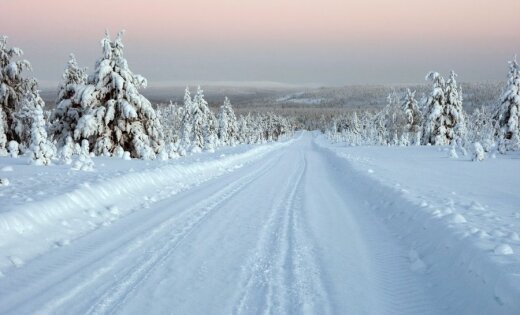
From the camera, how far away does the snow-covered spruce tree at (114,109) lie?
22375 millimetres

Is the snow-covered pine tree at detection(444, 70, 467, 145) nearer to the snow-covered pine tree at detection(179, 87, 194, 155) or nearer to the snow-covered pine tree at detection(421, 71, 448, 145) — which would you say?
the snow-covered pine tree at detection(421, 71, 448, 145)

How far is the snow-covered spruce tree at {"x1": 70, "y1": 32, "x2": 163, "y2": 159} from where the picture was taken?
73.4 ft

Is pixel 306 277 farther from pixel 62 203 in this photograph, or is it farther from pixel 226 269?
pixel 62 203

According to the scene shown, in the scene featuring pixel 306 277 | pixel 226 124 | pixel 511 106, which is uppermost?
pixel 511 106

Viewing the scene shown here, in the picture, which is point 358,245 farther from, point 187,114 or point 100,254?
point 187,114

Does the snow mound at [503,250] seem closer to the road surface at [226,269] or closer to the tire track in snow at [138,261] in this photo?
the road surface at [226,269]

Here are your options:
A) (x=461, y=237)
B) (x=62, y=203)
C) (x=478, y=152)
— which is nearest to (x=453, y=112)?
(x=478, y=152)

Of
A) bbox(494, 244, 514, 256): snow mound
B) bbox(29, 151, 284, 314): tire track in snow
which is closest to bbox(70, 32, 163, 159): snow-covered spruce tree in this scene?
bbox(29, 151, 284, 314): tire track in snow

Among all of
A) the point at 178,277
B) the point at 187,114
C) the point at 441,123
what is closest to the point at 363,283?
the point at 178,277

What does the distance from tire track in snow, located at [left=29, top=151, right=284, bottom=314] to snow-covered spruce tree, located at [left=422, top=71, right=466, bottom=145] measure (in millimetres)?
40506

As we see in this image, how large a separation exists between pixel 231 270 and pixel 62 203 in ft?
14.9

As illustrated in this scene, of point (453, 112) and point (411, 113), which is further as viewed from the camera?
point (411, 113)

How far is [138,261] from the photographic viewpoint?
18.6 ft

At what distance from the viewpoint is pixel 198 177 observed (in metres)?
15.3
